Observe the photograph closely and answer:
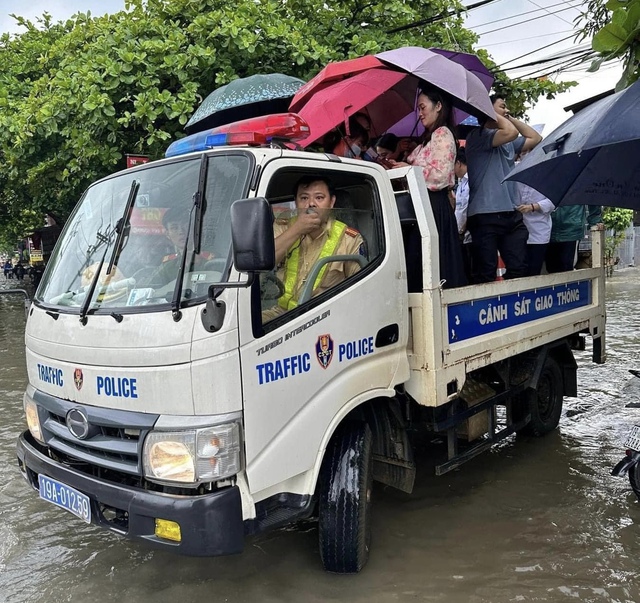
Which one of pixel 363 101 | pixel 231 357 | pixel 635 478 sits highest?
pixel 363 101

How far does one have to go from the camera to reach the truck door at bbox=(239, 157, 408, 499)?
7.90 feet

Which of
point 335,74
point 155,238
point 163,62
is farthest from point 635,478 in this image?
point 163,62

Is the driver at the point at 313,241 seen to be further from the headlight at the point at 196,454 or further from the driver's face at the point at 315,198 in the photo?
the headlight at the point at 196,454

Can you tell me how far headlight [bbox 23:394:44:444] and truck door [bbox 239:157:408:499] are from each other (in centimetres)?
124

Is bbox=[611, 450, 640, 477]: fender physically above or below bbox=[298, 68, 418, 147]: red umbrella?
below

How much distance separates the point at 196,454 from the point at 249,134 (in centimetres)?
148

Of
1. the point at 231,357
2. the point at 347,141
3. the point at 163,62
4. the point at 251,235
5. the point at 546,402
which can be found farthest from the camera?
the point at 163,62

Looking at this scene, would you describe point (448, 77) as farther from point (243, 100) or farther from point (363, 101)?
point (243, 100)

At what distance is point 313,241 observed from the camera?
2910 millimetres

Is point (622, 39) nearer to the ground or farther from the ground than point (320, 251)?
farther from the ground

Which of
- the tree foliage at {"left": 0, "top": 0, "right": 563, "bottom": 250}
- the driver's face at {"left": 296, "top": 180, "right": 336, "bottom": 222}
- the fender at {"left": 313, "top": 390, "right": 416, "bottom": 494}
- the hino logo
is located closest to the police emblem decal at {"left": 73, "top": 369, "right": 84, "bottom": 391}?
the hino logo

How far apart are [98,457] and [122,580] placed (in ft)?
2.95

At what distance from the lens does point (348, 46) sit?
25.9ft

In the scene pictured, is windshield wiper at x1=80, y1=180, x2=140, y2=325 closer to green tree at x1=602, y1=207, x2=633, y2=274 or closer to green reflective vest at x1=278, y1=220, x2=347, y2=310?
green reflective vest at x1=278, y1=220, x2=347, y2=310
